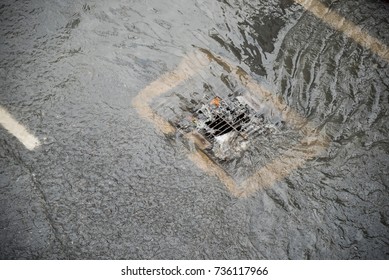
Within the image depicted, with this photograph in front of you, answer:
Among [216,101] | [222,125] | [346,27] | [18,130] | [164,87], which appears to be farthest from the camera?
[346,27]

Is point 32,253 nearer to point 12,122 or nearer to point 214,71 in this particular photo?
point 12,122

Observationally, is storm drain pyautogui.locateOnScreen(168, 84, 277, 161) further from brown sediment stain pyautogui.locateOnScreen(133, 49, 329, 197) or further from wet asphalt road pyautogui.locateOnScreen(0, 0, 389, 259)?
wet asphalt road pyautogui.locateOnScreen(0, 0, 389, 259)

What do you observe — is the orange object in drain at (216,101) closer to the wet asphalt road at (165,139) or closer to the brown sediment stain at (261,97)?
the brown sediment stain at (261,97)

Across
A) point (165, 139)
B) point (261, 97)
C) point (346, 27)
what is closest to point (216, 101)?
point (261, 97)

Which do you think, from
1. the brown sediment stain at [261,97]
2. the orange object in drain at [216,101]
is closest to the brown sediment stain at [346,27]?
the brown sediment stain at [261,97]

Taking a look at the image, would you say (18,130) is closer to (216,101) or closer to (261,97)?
(216,101)

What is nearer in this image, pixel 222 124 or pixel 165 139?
pixel 165 139
